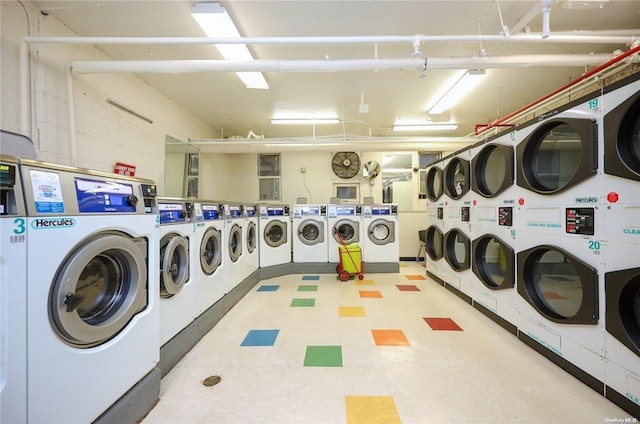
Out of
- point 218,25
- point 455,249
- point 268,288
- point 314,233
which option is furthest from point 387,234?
point 218,25

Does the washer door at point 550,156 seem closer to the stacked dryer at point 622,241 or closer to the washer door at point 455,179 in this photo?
the stacked dryer at point 622,241

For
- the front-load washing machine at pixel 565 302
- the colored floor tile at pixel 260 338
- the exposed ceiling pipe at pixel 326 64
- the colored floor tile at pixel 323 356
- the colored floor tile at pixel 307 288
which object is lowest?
the colored floor tile at pixel 307 288

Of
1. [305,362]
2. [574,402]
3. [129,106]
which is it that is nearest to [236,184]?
[129,106]

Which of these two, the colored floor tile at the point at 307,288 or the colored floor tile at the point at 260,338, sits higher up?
the colored floor tile at the point at 260,338

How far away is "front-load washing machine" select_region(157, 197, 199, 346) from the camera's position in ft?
5.84

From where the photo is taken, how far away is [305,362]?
1.92 metres

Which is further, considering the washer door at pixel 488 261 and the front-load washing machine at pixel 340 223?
the front-load washing machine at pixel 340 223

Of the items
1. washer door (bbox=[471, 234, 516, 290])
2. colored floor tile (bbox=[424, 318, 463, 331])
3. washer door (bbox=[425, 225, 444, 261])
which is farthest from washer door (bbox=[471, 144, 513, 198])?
colored floor tile (bbox=[424, 318, 463, 331])

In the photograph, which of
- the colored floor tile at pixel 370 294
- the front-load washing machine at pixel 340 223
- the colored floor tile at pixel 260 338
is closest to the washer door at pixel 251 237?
the front-load washing machine at pixel 340 223

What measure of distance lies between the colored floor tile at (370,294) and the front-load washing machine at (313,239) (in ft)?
4.16

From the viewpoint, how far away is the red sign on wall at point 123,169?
3061 mm

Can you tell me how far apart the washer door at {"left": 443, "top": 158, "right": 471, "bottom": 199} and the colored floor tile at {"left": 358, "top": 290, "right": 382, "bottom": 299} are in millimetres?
1760

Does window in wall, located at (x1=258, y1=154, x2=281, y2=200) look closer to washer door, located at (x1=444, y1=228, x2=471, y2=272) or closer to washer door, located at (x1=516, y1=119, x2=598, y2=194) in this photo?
washer door, located at (x1=444, y1=228, x2=471, y2=272)

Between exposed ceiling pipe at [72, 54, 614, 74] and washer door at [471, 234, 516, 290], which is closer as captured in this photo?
exposed ceiling pipe at [72, 54, 614, 74]
